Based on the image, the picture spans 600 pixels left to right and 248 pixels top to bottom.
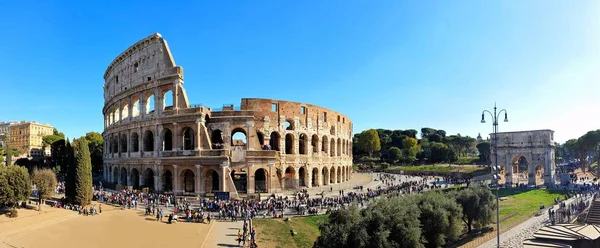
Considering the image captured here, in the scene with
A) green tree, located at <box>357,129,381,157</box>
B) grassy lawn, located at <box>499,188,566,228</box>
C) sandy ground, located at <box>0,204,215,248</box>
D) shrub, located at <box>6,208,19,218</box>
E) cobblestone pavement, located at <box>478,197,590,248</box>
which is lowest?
grassy lawn, located at <box>499,188,566,228</box>

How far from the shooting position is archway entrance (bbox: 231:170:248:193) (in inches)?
1247

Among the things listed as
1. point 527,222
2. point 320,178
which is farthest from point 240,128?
point 527,222

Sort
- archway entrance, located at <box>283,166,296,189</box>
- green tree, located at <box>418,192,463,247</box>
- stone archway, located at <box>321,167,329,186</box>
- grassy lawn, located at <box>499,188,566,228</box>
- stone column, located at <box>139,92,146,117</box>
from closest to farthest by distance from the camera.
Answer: green tree, located at <box>418,192,463,247</box>
grassy lawn, located at <box>499,188,566,228</box>
stone column, located at <box>139,92,146,117</box>
archway entrance, located at <box>283,166,296,189</box>
stone archway, located at <box>321,167,329,186</box>

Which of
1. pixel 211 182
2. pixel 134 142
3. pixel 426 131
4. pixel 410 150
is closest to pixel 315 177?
pixel 211 182

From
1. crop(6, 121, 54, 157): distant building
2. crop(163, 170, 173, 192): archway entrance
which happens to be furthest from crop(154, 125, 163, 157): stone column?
crop(6, 121, 54, 157): distant building

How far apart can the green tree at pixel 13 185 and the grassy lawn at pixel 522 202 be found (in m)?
29.8

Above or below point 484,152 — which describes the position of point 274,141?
above

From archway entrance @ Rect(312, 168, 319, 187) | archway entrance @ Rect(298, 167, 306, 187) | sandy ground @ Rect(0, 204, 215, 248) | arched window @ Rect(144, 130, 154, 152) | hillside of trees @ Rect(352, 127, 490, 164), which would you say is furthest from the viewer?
hillside of trees @ Rect(352, 127, 490, 164)

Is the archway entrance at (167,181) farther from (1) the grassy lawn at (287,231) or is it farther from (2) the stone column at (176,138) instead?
(1) the grassy lawn at (287,231)

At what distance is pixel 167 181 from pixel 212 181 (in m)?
5.20

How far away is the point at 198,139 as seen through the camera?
30422 mm

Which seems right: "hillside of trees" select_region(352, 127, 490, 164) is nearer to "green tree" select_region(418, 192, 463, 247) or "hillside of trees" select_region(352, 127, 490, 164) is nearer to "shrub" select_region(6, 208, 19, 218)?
"green tree" select_region(418, 192, 463, 247)

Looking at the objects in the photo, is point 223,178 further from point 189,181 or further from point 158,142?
point 158,142

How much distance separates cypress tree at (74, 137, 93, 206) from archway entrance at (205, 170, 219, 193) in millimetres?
9108
